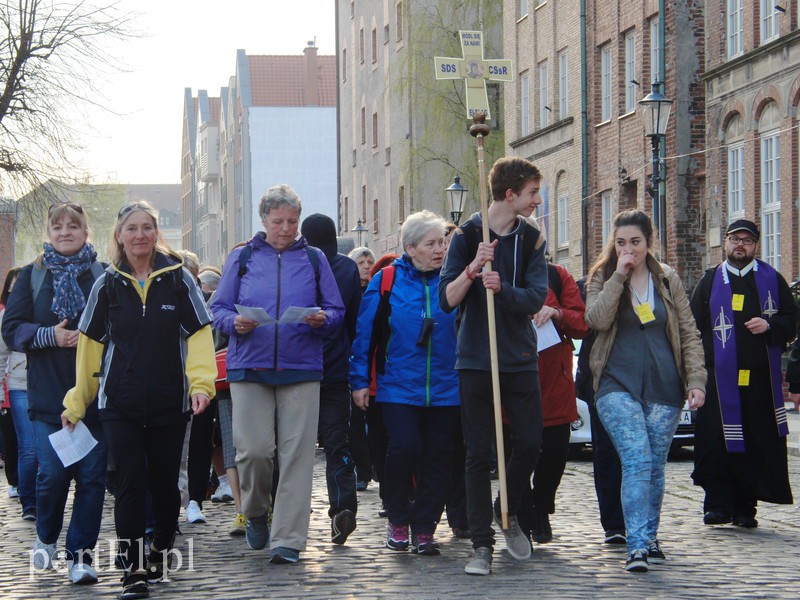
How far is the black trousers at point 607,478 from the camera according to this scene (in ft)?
27.5

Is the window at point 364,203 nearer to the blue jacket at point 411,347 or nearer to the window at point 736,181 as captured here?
the window at point 736,181

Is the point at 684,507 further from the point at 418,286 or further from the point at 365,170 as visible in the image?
the point at 365,170

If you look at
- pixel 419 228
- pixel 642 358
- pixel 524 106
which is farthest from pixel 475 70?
pixel 524 106

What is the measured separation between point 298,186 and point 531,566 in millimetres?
71909

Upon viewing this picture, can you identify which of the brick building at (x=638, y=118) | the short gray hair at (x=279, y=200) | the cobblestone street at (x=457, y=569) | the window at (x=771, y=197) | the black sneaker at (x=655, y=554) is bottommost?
the cobblestone street at (x=457, y=569)

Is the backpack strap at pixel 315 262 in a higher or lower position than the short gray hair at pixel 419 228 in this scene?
lower

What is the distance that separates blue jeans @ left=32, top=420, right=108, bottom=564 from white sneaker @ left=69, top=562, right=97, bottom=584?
0.07 meters

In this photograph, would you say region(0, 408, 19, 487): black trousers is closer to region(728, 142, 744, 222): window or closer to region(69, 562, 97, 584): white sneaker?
region(69, 562, 97, 584): white sneaker

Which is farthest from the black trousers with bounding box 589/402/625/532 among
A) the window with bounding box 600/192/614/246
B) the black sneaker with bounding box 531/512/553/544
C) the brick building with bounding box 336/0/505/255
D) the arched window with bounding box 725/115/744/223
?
the brick building with bounding box 336/0/505/255

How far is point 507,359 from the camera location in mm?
7414

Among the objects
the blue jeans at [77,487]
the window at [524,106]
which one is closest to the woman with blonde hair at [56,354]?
the blue jeans at [77,487]

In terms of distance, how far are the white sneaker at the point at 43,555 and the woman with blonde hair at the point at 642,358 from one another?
3148mm

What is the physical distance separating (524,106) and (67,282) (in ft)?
98.3

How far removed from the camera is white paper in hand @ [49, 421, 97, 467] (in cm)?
708
